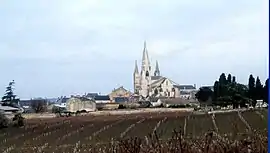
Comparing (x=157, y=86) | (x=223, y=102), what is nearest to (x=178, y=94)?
(x=157, y=86)

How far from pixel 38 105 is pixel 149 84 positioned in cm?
5410

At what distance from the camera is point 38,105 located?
261 ft

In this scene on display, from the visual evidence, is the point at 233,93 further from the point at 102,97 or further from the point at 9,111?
the point at 102,97

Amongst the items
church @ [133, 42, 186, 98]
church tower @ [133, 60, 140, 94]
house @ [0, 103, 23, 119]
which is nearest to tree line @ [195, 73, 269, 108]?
house @ [0, 103, 23, 119]

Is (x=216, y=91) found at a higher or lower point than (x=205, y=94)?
higher

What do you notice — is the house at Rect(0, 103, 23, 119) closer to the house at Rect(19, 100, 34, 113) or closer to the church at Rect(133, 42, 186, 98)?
the house at Rect(19, 100, 34, 113)

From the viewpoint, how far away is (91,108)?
8694cm

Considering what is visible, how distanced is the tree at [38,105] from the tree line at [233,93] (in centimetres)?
2569

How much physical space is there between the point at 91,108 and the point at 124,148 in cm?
8320

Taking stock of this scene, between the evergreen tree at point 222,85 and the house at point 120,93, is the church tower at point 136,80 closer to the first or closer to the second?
A: the house at point 120,93

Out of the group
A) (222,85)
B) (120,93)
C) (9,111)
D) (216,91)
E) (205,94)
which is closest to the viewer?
(9,111)

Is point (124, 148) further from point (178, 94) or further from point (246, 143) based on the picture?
point (178, 94)

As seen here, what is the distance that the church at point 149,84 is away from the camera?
12511cm

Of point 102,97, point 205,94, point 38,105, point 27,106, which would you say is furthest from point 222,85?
point 102,97
